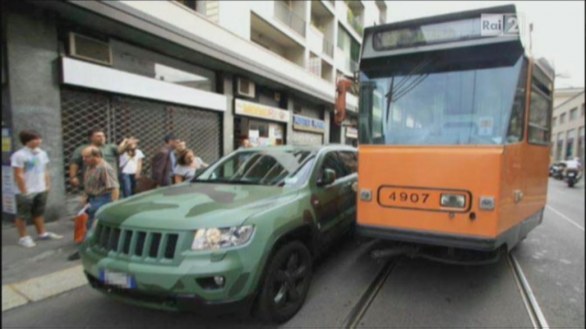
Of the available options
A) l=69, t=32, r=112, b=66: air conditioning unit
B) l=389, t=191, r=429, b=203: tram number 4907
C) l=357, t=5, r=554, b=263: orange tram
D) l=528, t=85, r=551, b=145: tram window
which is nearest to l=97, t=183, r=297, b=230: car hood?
l=389, t=191, r=429, b=203: tram number 4907

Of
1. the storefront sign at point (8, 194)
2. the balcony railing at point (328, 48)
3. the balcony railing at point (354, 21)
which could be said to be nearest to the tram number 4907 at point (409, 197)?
the storefront sign at point (8, 194)

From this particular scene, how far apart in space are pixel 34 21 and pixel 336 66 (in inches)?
659

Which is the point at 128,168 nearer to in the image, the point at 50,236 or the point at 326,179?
the point at 50,236

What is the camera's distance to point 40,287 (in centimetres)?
364

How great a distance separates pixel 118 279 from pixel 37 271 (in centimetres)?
222

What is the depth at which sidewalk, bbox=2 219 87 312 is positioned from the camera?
3.48 metres

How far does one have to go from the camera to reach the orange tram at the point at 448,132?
3240 millimetres

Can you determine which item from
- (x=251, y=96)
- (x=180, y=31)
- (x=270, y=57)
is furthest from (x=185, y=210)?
(x=270, y=57)

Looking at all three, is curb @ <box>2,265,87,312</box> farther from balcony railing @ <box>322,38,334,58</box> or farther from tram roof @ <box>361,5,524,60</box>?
balcony railing @ <box>322,38,334,58</box>

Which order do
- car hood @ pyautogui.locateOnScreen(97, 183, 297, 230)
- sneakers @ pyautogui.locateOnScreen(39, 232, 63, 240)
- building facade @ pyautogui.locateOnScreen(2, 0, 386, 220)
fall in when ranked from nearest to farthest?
car hood @ pyautogui.locateOnScreen(97, 183, 297, 230), sneakers @ pyautogui.locateOnScreen(39, 232, 63, 240), building facade @ pyautogui.locateOnScreen(2, 0, 386, 220)

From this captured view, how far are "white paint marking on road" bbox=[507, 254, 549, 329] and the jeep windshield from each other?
8.31 feet

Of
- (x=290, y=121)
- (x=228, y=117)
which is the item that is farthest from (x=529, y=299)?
(x=290, y=121)

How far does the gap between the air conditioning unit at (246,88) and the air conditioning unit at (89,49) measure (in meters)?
4.63

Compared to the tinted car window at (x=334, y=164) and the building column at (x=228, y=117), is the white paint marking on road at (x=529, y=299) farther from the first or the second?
the building column at (x=228, y=117)
